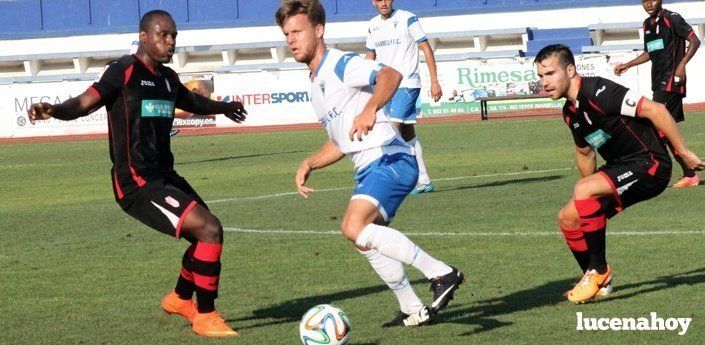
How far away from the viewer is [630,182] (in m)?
8.01

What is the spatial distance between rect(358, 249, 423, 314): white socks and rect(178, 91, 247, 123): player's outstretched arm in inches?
77.8

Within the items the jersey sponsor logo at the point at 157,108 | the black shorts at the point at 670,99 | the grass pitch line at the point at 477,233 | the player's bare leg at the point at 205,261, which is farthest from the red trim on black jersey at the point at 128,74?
the black shorts at the point at 670,99

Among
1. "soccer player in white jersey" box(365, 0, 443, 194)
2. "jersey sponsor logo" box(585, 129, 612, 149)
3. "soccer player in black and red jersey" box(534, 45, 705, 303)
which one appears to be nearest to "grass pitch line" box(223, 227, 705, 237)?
"soccer player in black and red jersey" box(534, 45, 705, 303)

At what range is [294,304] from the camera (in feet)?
27.4

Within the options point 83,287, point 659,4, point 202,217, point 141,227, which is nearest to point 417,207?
point 141,227

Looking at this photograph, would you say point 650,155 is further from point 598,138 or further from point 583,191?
point 583,191

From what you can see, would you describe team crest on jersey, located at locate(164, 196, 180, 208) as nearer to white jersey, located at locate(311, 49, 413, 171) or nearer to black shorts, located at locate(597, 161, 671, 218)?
white jersey, located at locate(311, 49, 413, 171)

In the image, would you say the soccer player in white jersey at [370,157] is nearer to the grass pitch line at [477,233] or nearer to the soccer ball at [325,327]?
the soccer ball at [325,327]

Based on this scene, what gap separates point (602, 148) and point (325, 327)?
2630 mm

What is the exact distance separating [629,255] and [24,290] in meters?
4.74

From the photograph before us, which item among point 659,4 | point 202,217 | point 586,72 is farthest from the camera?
point 586,72

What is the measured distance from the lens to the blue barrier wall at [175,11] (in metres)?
57.7

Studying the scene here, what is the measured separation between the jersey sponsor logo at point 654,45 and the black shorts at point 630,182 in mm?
7924

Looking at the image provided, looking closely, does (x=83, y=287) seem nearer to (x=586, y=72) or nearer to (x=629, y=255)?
(x=629, y=255)
